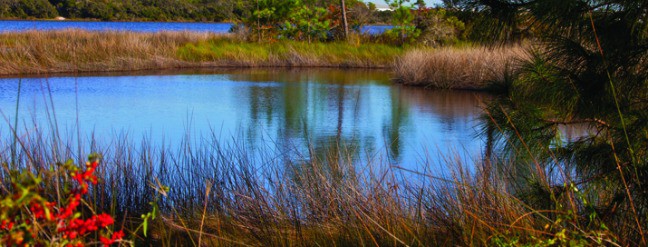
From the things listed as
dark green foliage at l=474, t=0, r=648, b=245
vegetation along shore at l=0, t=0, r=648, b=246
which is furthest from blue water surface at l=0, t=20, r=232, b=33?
dark green foliage at l=474, t=0, r=648, b=245

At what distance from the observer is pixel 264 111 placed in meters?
8.30

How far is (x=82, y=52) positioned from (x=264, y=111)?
661 cm

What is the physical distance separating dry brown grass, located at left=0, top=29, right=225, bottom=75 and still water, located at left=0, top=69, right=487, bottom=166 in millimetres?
943

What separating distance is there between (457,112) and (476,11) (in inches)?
223

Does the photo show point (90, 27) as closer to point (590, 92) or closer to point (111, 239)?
point (590, 92)

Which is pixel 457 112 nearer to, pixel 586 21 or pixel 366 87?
pixel 366 87

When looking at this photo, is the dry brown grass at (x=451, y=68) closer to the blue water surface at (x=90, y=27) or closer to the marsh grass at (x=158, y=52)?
the marsh grass at (x=158, y=52)

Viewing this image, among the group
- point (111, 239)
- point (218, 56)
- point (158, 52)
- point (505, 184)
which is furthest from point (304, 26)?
point (111, 239)

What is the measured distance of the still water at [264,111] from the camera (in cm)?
595

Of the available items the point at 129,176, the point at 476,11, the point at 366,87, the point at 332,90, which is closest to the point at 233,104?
the point at 332,90

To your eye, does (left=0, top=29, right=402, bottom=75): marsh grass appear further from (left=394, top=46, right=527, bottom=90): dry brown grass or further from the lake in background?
(left=394, top=46, right=527, bottom=90): dry brown grass

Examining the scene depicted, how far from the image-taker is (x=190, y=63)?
14.5 metres

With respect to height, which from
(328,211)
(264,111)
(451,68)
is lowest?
(264,111)

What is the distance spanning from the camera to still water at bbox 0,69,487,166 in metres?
5.95
